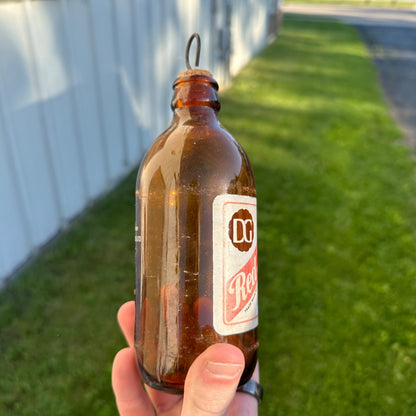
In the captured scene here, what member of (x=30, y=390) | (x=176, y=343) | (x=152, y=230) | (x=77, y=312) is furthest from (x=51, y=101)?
(x=176, y=343)

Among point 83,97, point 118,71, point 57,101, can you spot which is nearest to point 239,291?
point 57,101

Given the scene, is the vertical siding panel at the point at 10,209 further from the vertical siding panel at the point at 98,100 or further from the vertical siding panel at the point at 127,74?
the vertical siding panel at the point at 127,74

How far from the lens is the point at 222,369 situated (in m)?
1.05

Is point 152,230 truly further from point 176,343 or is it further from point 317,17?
point 317,17

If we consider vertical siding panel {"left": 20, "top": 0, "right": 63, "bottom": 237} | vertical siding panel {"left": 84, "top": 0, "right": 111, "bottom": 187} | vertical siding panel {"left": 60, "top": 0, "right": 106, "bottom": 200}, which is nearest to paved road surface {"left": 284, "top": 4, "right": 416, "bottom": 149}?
vertical siding panel {"left": 84, "top": 0, "right": 111, "bottom": 187}

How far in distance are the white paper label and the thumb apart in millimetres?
130

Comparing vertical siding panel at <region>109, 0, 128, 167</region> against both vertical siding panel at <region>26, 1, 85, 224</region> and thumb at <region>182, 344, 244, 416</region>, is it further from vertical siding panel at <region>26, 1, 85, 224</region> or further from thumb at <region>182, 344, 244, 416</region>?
thumb at <region>182, 344, 244, 416</region>

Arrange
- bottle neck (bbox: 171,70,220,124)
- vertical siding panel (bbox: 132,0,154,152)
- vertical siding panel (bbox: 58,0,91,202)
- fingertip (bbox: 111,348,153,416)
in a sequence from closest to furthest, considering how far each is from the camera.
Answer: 1. bottle neck (bbox: 171,70,220,124)
2. fingertip (bbox: 111,348,153,416)
3. vertical siding panel (bbox: 58,0,91,202)
4. vertical siding panel (bbox: 132,0,154,152)

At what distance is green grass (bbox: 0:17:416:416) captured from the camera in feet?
7.79

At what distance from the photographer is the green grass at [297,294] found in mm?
2375

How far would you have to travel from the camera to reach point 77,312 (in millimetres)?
2879

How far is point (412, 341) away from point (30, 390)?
250cm

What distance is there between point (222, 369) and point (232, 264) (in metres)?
0.31

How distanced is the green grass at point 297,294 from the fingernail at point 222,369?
4.89 ft
